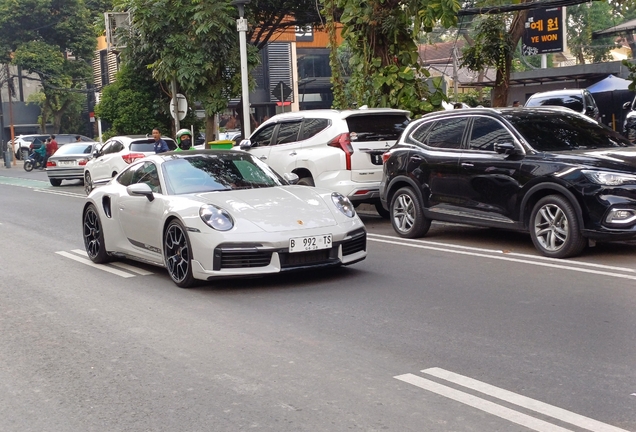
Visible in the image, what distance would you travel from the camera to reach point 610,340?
6.28 meters

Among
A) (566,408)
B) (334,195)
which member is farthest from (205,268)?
(566,408)

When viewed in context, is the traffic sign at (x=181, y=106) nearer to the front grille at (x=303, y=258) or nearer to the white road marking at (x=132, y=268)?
the white road marking at (x=132, y=268)

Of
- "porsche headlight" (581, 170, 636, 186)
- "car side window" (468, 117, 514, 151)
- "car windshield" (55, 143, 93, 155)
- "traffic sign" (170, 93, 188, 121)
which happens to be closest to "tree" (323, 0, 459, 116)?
"car side window" (468, 117, 514, 151)

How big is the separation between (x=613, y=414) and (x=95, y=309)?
508cm

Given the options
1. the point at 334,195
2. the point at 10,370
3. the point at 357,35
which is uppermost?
the point at 357,35

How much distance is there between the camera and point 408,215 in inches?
483

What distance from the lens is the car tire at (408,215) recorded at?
471 inches

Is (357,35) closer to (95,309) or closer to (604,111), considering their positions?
(95,309)

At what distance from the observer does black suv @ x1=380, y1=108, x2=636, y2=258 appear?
31.0 feet

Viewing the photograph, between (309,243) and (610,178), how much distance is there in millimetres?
3365

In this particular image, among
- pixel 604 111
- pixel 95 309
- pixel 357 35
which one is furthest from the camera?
pixel 604 111

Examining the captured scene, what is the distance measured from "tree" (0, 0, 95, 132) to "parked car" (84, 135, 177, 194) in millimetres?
32995

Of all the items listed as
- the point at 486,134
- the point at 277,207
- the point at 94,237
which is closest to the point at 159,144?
the point at 94,237

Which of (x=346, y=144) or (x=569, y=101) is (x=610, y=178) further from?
(x=569, y=101)
